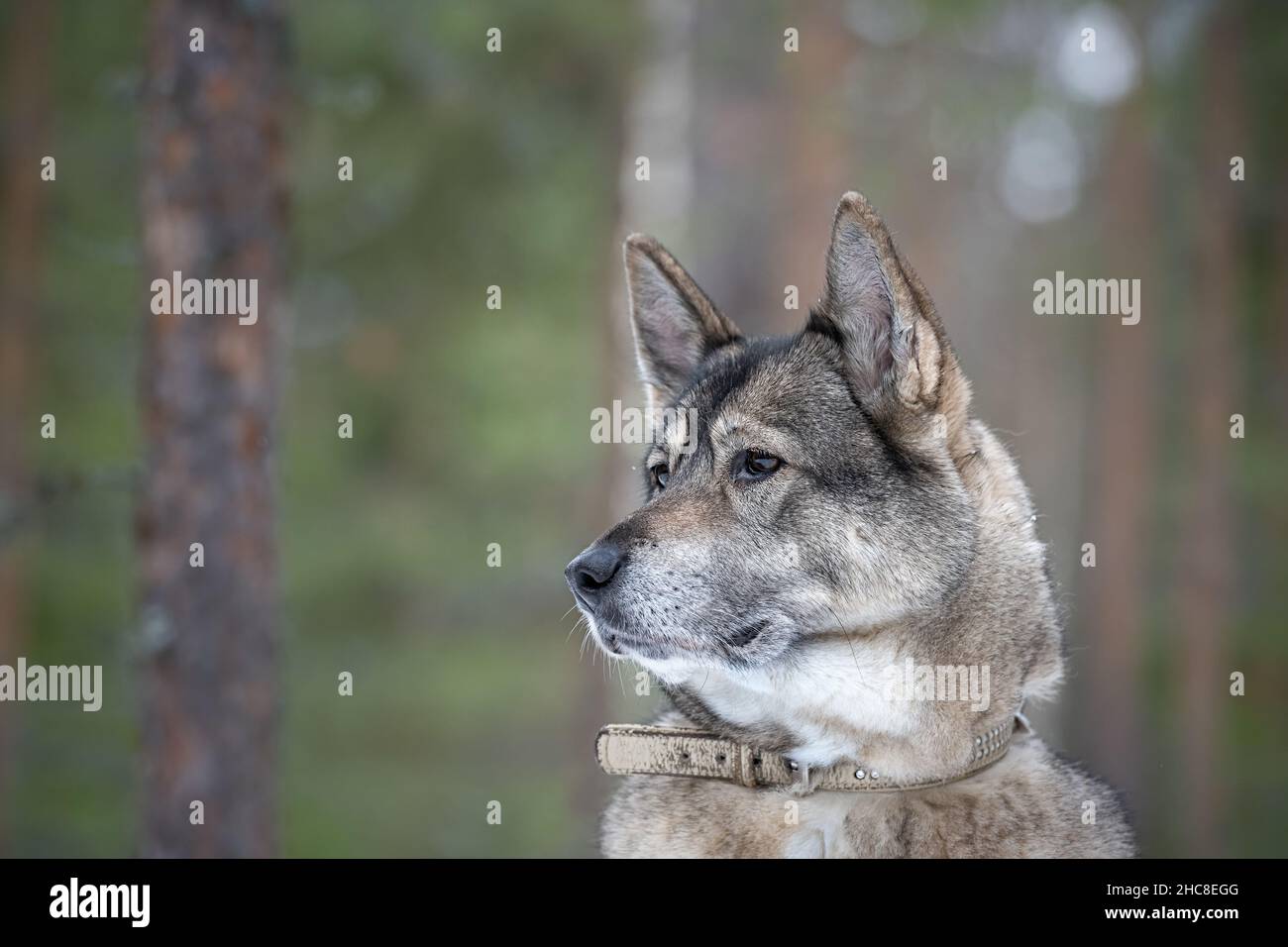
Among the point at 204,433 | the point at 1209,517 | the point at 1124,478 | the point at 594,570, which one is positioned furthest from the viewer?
the point at 1124,478

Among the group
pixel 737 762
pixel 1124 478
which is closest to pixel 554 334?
pixel 1124 478

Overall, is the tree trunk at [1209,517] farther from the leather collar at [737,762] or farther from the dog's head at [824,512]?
the leather collar at [737,762]

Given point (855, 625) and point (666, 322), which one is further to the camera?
point (666, 322)

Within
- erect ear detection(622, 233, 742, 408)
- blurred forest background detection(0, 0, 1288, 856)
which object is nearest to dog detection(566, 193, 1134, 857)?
erect ear detection(622, 233, 742, 408)

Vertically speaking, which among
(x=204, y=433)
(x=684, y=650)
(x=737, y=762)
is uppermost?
(x=204, y=433)

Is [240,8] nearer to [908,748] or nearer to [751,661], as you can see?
[751,661]

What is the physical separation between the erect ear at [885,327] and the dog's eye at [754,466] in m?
0.34

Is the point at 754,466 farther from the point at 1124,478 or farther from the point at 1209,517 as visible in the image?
the point at 1124,478

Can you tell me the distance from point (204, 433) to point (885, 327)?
3.77 meters

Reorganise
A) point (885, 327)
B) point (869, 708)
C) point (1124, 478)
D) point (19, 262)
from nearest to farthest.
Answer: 1. point (869, 708)
2. point (885, 327)
3. point (19, 262)
4. point (1124, 478)

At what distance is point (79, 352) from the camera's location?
14695 mm

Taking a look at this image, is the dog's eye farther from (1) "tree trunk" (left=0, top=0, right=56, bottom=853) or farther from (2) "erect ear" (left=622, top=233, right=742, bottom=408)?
(1) "tree trunk" (left=0, top=0, right=56, bottom=853)

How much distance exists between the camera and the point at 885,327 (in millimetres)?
3820

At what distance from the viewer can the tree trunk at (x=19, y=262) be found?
13398mm
